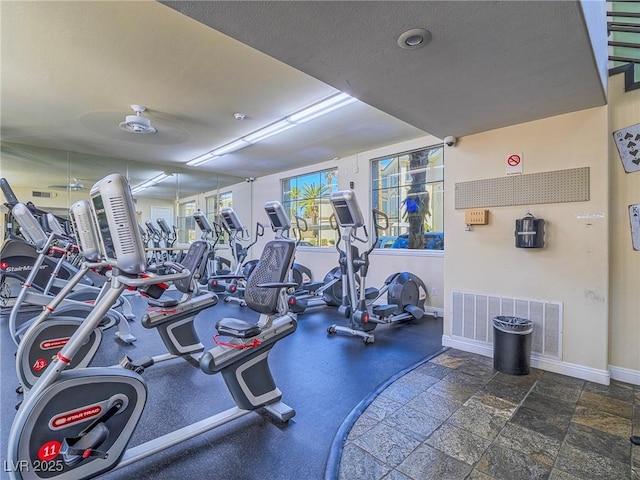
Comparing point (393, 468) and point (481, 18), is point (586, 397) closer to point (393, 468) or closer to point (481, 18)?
point (393, 468)

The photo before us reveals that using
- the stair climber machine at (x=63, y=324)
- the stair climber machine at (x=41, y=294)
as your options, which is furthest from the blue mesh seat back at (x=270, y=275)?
the stair climber machine at (x=41, y=294)

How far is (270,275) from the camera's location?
7.97ft

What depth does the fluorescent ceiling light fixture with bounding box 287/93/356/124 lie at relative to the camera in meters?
3.97

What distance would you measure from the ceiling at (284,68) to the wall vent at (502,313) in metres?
1.82

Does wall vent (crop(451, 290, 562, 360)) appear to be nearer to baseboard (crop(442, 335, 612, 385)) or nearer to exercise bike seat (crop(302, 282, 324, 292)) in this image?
baseboard (crop(442, 335, 612, 385))

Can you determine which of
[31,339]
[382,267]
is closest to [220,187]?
[382,267]

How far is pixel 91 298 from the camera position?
13.5ft

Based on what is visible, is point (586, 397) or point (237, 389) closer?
point (237, 389)

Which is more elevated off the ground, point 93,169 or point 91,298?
point 93,169

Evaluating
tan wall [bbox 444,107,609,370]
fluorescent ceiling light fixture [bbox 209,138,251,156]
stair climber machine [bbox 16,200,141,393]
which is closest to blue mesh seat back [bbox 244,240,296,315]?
stair climber machine [bbox 16,200,141,393]

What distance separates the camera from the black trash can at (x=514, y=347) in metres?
2.92

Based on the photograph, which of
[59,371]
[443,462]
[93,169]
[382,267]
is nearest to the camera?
[59,371]

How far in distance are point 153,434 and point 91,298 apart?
2.81 metres

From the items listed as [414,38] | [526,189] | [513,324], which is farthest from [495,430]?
[414,38]
